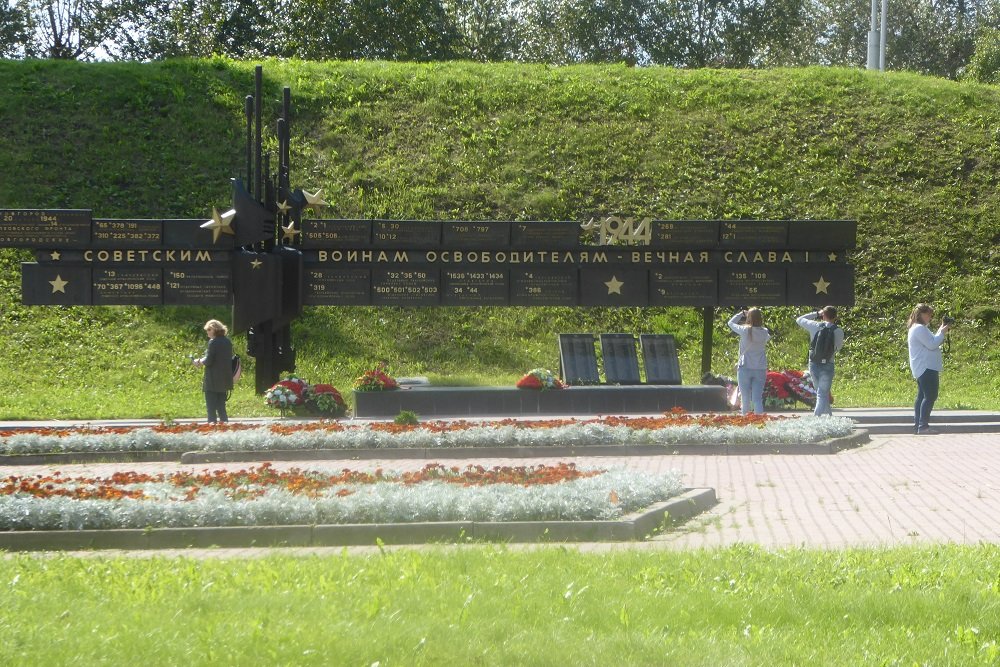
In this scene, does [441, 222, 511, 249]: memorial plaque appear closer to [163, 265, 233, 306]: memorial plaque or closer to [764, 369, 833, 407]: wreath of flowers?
[163, 265, 233, 306]: memorial plaque

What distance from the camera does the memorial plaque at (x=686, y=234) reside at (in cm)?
2009

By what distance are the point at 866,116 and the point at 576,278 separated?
14228 mm

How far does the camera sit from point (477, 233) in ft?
65.5

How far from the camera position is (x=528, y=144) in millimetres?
29891

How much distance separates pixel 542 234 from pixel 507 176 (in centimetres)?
885

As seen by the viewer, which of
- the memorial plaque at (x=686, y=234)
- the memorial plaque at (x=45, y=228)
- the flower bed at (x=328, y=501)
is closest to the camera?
the flower bed at (x=328, y=501)

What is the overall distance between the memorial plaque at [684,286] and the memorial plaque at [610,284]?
238mm

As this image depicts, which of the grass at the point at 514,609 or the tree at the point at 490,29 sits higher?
the tree at the point at 490,29

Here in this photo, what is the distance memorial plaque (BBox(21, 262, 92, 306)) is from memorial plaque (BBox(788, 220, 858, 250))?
11540 millimetres

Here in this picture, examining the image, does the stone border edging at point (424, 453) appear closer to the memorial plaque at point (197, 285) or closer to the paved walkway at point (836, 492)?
the paved walkway at point (836, 492)

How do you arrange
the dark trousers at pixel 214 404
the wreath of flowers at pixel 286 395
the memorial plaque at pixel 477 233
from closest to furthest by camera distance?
1. the dark trousers at pixel 214 404
2. the wreath of flowers at pixel 286 395
3. the memorial plaque at pixel 477 233

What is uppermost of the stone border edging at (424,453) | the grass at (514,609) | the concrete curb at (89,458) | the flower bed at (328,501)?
the grass at (514,609)

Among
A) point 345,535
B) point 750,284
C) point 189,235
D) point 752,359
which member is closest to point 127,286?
point 189,235

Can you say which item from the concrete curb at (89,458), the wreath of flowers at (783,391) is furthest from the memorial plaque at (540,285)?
the concrete curb at (89,458)
